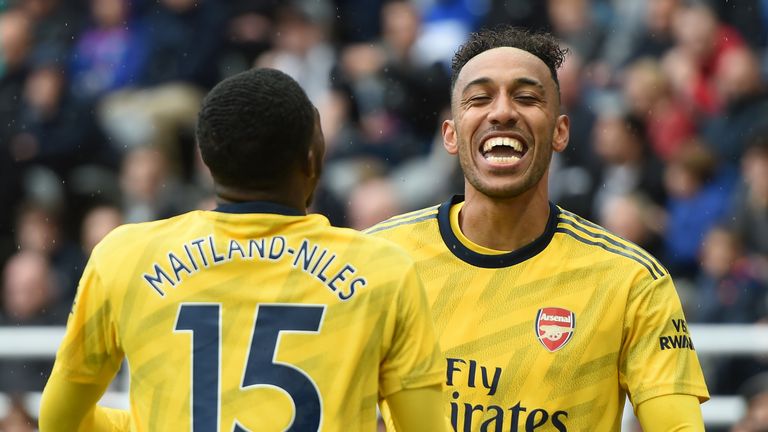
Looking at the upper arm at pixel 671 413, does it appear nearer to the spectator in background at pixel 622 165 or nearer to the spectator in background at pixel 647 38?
the spectator in background at pixel 622 165

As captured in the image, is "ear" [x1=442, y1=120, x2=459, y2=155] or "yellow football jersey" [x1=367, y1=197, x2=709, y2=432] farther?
"ear" [x1=442, y1=120, x2=459, y2=155]

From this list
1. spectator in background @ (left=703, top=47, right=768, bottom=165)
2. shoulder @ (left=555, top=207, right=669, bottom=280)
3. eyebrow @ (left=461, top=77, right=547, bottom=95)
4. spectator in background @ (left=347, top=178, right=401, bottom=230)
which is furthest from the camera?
spectator in background @ (left=703, top=47, right=768, bottom=165)

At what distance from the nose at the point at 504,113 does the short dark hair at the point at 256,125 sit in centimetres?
134

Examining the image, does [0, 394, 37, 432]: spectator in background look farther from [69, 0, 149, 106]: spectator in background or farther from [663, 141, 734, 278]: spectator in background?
[663, 141, 734, 278]: spectator in background

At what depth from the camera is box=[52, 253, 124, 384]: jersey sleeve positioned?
10.2 ft

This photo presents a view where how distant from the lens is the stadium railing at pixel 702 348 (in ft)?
24.7

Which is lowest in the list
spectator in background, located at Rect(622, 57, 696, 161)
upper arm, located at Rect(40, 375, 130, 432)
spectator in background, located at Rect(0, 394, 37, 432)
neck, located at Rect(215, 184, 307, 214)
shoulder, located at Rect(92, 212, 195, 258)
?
spectator in background, located at Rect(0, 394, 37, 432)

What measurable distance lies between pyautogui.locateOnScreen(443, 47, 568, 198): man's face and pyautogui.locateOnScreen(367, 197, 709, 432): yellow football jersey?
0.24m

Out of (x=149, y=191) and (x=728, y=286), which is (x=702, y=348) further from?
(x=149, y=191)

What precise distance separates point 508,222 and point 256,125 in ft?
5.25

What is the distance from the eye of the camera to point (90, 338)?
3119 millimetres

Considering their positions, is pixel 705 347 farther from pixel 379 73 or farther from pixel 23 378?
pixel 23 378

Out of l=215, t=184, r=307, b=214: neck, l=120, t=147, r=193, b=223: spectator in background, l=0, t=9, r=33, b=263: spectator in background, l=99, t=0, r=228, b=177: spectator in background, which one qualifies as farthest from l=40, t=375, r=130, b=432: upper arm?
l=0, t=9, r=33, b=263: spectator in background

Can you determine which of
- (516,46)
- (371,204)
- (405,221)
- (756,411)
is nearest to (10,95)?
(371,204)
